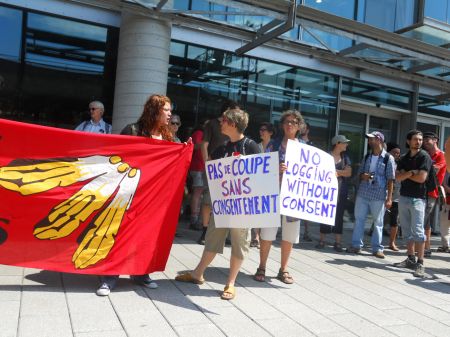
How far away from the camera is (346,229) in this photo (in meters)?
9.86

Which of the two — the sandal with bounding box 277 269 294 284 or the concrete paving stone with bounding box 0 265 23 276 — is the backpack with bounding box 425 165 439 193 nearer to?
the sandal with bounding box 277 269 294 284

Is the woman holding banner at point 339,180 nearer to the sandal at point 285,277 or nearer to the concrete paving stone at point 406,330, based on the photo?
the sandal at point 285,277

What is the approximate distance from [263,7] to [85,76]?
3278mm

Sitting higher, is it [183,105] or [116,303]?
[183,105]

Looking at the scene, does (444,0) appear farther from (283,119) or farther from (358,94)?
(283,119)

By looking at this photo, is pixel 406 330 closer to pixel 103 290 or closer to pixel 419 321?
pixel 419 321

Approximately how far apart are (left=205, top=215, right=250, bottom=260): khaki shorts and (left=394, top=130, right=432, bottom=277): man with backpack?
2903 mm

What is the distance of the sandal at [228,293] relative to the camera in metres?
4.16

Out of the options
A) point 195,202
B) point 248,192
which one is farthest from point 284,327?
point 195,202

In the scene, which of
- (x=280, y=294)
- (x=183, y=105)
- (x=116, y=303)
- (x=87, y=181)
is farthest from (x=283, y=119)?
(x=183, y=105)

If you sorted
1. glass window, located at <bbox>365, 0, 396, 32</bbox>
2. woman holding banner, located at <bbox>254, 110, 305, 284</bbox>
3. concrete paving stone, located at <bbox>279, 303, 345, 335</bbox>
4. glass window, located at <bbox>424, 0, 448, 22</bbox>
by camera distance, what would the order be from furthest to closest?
1. glass window, located at <bbox>365, 0, 396, 32</bbox>
2. glass window, located at <bbox>424, 0, 448, 22</bbox>
3. woman holding banner, located at <bbox>254, 110, 305, 284</bbox>
4. concrete paving stone, located at <bbox>279, 303, 345, 335</bbox>

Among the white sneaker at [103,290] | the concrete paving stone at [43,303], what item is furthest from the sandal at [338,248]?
the concrete paving stone at [43,303]

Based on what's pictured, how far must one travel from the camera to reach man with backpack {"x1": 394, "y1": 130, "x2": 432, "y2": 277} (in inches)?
239

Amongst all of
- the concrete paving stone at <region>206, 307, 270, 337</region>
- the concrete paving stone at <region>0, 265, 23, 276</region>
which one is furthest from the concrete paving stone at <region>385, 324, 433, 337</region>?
the concrete paving stone at <region>0, 265, 23, 276</region>
